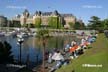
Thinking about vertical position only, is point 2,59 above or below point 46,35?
below

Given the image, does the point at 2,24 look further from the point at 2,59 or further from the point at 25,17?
the point at 2,59

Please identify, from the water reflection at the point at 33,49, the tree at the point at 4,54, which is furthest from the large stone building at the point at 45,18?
the tree at the point at 4,54

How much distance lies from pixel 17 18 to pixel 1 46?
9324 cm

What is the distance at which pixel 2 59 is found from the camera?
13.0 metres

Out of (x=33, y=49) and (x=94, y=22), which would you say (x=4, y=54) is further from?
(x=94, y=22)

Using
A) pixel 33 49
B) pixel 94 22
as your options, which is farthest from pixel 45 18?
pixel 33 49

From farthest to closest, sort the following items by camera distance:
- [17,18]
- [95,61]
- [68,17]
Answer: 1. [17,18]
2. [68,17]
3. [95,61]

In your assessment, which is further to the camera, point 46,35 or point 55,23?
point 55,23

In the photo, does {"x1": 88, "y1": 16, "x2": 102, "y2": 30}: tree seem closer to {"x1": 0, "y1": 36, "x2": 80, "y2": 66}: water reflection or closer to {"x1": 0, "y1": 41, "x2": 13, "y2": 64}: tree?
{"x1": 0, "y1": 36, "x2": 80, "y2": 66}: water reflection

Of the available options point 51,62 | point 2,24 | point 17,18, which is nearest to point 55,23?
point 2,24

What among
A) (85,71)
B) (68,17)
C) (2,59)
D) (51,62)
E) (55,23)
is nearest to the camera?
(85,71)

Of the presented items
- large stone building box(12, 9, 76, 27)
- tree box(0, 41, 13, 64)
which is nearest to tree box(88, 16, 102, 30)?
large stone building box(12, 9, 76, 27)

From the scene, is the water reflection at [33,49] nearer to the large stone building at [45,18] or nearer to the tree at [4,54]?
the tree at [4,54]

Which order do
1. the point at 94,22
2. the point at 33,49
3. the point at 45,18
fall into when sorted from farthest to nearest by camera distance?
the point at 45,18 → the point at 94,22 → the point at 33,49
